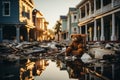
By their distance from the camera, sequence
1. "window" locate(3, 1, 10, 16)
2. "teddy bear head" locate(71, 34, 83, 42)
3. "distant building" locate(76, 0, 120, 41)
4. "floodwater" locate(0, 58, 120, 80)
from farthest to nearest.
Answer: "window" locate(3, 1, 10, 16) → "distant building" locate(76, 0, 120, 41) → "teddy bear head" locate(71, 34, 83, 42) → "floodwater" locate(0, 58, 120, 80)

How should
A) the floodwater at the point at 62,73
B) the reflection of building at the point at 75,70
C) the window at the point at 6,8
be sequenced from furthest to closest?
the window at the point at 6,8 < the reflection of building at the point at 75,70 < the floodwater at the point at 62,73

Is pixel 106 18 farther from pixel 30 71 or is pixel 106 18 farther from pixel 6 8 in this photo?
pixel 30 71

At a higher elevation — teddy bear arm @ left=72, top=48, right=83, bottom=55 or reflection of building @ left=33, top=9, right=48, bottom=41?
reflection of building @ left=33, top=9, right=48, bottom=41

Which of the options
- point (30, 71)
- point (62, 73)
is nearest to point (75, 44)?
point (30, 71)

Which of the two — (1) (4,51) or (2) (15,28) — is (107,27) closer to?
(2) (15,28)

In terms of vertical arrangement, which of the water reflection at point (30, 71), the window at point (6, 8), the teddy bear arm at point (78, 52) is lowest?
the water reflection at point (30, 71)

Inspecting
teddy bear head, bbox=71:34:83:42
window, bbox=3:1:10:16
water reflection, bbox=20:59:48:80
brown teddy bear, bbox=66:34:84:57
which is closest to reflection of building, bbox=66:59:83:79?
water reflection, bbox=20:59:48:80

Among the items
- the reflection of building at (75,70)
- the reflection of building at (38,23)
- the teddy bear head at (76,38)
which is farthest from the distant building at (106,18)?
the reflection of building at (75,70)

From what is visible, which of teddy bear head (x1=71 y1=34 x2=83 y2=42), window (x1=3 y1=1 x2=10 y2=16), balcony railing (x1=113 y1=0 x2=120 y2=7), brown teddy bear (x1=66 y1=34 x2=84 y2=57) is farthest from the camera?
window (x1=3 y1=1 x2=10 y2=16)

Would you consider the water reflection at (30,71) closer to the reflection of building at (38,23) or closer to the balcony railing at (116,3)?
the balcony railing at (116,3)

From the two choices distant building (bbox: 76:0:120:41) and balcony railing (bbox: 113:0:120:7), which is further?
distant building (bbox: 76:0:120:41)

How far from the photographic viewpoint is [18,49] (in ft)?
73.6

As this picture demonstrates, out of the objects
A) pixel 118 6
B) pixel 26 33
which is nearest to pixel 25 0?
pixel 26 33

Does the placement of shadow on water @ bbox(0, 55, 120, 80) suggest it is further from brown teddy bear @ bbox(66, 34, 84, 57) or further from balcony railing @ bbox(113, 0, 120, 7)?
balcony railing @ bbox(113, 0, 120, 7)
